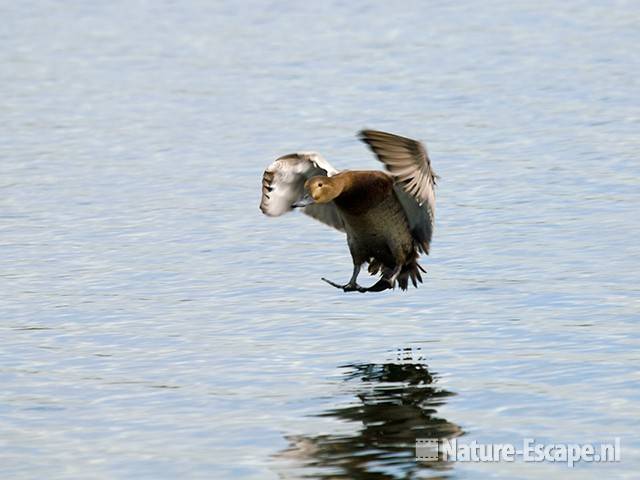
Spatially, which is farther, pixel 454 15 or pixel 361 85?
pixel 454 15

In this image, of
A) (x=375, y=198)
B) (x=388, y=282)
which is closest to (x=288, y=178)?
(x=375, y=198)

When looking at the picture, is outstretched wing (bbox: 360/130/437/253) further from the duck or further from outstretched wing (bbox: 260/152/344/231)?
outstretched wing (bbox: 260/152/344/231)

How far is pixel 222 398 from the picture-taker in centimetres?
1091

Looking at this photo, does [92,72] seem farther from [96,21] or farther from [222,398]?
[222,398]

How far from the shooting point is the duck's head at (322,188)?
1135cm

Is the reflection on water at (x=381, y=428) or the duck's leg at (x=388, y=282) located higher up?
the duck's leg at (x=388, y=282)

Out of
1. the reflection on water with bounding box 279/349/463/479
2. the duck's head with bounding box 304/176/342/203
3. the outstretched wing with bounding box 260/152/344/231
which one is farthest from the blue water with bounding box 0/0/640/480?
the duck's head with bounding box 304/176/342/203

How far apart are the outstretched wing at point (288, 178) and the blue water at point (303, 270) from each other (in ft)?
3.89

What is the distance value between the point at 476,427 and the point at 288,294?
14.0ft

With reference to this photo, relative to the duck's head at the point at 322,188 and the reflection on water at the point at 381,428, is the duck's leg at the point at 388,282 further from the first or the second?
the duck's head at the point at 322,188

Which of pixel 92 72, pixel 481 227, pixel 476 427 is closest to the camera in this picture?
pixel 476 427

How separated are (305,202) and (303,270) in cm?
362

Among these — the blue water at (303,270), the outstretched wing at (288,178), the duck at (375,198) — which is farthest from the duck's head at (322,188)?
the blue water at (303,270)

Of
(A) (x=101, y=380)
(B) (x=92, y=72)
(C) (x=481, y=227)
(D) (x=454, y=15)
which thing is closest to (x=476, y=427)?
(A) (x=101, y=380)
